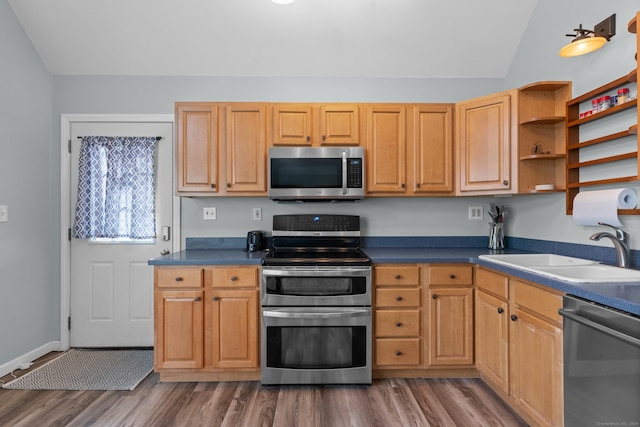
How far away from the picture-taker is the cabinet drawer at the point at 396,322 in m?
2.48

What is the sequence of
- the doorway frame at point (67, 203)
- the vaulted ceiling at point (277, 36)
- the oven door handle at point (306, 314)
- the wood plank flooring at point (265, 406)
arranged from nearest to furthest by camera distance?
the wood plank flooring at point (265, 406) < the oven door handle at point (306, 314) < the vaulted ceiling at point (277, 36) < the doorway frame at point (67, 203)

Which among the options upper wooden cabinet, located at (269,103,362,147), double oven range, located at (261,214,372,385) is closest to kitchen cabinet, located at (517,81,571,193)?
upper wooden cabinet, located at (269,103,362,147)

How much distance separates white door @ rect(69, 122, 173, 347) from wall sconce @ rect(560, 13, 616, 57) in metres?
3.03

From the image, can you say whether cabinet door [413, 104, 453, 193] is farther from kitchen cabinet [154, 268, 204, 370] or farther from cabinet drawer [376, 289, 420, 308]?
kitchen cabinet [154, 268, 204, 370]

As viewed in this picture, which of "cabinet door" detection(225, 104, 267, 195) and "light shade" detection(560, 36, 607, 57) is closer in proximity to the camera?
"light shade" detection(560, 36, 607, 57)

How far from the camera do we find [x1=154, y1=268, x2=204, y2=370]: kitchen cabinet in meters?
2.45

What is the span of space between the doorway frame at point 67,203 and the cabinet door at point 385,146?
5.79ft

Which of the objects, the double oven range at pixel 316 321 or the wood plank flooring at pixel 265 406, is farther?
the double oven range at pixel 316 321

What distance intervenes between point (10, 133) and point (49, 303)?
57.6 inches

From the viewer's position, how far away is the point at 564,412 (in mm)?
1582

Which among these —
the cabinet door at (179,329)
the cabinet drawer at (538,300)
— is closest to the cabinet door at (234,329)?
the cabinet door at (179,329)

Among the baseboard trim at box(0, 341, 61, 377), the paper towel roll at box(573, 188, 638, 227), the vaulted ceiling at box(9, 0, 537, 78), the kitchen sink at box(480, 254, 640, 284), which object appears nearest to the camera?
the kitchen sink at box(480, 254, 640, 284)

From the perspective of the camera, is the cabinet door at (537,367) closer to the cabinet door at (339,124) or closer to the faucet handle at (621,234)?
the faucet handle at (621,234)

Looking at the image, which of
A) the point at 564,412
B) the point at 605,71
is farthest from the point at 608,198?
the point at 564,412
